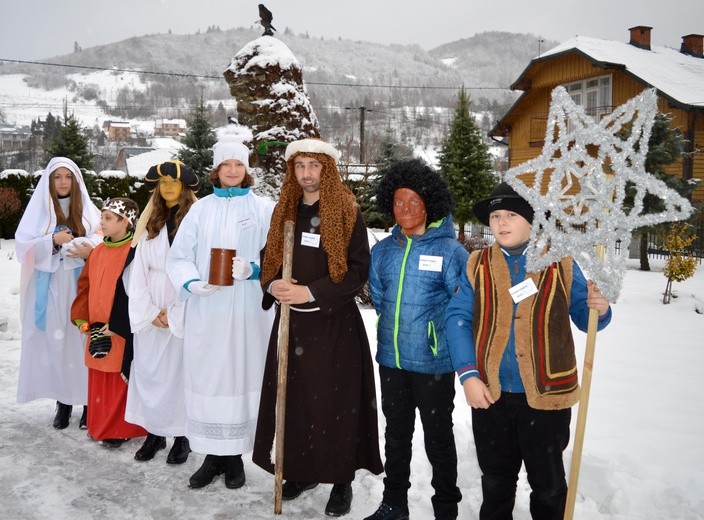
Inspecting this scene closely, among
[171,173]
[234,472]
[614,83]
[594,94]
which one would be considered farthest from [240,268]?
[594,94]

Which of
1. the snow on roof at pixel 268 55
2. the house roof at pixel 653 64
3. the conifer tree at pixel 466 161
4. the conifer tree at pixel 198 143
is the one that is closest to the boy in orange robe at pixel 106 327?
the snow on roof at pixel 268 55

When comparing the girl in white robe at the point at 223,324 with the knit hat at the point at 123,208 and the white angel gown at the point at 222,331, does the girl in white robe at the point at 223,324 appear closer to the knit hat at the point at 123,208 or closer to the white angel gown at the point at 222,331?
the white angel gown at the point at 222,331

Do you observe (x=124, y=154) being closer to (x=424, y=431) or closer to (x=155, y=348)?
(x=155, y=348)

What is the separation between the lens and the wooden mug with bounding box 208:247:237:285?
3504mm

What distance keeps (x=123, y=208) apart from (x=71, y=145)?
2237cm

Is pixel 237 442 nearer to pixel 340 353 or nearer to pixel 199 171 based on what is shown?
pixel 340 353

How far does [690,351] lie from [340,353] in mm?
5721

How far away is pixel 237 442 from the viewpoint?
3.79 meters

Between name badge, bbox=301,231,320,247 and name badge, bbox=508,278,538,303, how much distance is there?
1.28 m

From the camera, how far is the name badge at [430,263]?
3.14 metres

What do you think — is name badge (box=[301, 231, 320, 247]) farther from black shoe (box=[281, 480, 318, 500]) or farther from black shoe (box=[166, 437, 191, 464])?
black shoe (box=[166, 437, 191, 464])

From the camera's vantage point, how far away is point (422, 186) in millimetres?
3219

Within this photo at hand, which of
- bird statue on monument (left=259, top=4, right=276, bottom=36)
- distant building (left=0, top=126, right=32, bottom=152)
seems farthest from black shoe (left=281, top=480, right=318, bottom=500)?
distant building (left=0, top=126, right=32, bottom=152)

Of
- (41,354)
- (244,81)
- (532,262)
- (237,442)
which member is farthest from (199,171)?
(532,262)
